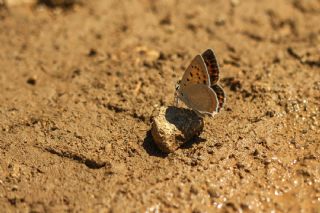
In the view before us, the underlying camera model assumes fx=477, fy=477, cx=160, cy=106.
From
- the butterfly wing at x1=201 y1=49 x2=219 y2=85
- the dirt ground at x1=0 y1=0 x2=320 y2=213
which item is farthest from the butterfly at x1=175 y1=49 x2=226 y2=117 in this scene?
the dirt ground at x1=0 y1=0 x2=320 y2=213

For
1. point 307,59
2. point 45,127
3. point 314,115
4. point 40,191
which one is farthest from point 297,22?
point 40,191

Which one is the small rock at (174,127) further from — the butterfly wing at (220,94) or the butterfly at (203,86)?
the butterfly wing at (220,94)

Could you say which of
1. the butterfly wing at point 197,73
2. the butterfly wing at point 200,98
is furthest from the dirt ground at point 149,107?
the butterfly wing at point 197,73

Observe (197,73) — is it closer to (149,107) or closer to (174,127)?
(174,127)

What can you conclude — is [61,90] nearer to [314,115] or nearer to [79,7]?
[79,7]

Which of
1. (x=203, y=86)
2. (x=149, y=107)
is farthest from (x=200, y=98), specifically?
(x=149, y=107)

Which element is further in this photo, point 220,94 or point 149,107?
point 149,107
